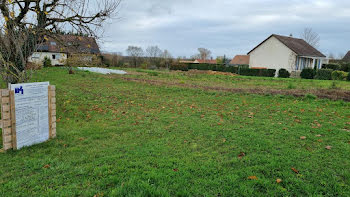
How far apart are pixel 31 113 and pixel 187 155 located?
3.39m

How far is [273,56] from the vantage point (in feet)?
115

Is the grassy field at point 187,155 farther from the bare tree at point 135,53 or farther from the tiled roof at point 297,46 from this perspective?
the bare tree at point 135,53

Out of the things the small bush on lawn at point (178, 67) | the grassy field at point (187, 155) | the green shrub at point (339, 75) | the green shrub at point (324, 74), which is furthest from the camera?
the small bush on lawn at point (178, 67)

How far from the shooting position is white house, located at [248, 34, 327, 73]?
33.2m

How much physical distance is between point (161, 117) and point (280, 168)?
442cm

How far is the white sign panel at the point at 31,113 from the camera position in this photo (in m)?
4.60

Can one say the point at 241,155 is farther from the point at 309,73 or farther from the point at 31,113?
the point at 309,73

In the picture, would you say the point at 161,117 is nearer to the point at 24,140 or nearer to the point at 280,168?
the point at 24,140

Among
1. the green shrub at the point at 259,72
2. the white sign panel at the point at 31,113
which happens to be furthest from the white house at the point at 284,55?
the white sign panel at the point at 31,113

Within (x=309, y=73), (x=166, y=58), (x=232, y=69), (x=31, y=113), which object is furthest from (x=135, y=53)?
(x=31, y=113)

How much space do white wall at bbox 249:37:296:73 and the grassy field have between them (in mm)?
27567

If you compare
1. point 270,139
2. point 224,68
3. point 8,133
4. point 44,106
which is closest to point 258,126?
point 270,139

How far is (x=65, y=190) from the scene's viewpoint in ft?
10.4

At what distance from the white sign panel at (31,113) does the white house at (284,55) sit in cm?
3421
